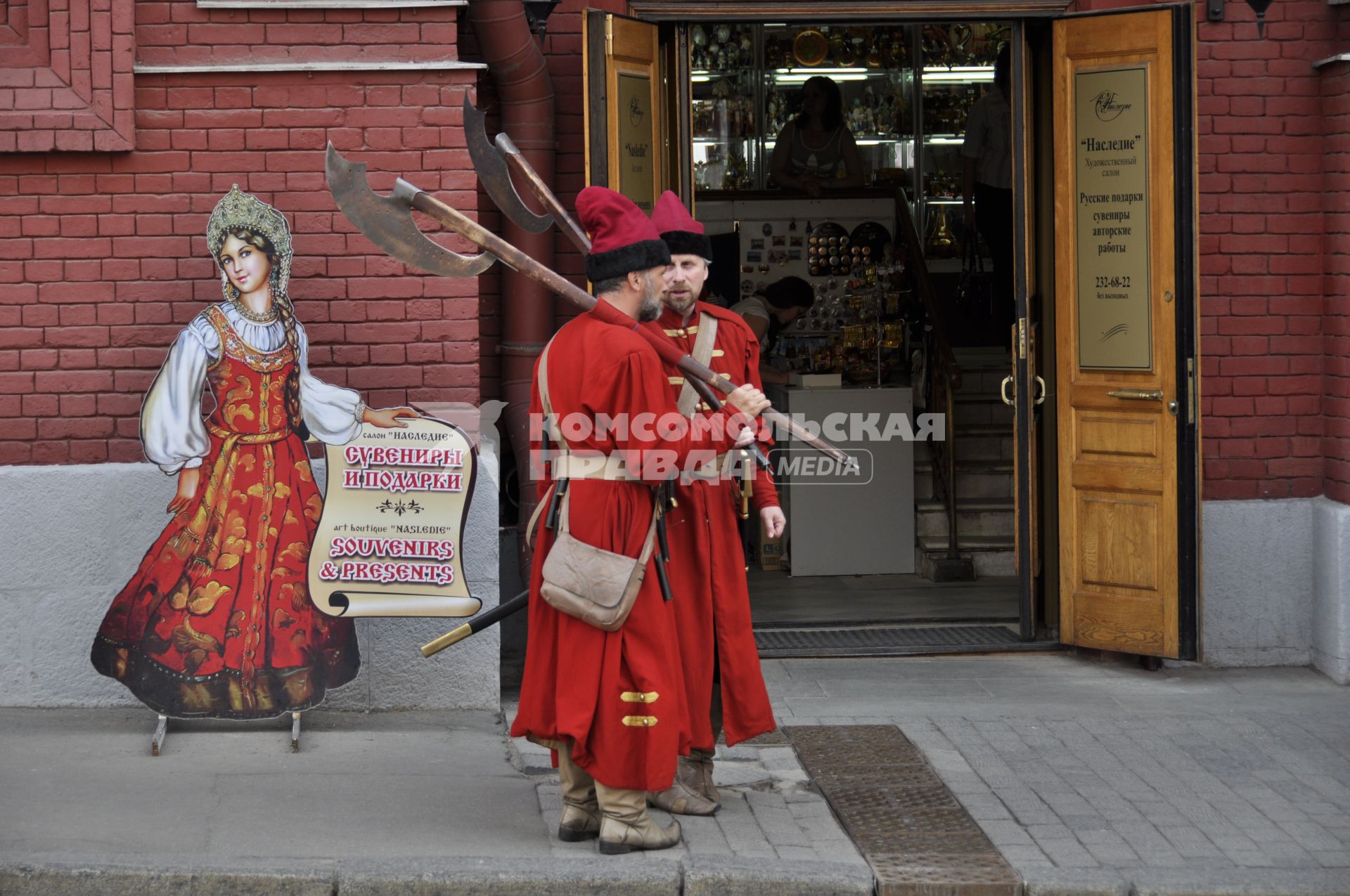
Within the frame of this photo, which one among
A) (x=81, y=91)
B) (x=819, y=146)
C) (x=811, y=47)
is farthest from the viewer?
(x=811, y=47)

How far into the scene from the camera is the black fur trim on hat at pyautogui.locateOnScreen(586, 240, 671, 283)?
197 inches

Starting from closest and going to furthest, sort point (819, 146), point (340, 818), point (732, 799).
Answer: point (340, 818), point (732, 799), point (819, 146)

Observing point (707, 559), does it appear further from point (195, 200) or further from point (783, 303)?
point (783, 303)

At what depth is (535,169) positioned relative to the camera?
741 cm

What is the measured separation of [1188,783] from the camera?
5.89 m

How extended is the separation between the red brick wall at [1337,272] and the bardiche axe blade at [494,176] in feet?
13.0

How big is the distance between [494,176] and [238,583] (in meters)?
1.93

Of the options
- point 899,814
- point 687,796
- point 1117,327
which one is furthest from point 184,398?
point 1117,327

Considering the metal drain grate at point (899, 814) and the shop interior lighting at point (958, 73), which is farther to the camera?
the shop interior lighting at point (958, 73)

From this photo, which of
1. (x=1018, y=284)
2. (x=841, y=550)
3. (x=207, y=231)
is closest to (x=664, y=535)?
(x=207, y=231)

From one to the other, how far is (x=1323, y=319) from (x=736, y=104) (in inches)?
203

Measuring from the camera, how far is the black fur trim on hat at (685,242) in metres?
5.58

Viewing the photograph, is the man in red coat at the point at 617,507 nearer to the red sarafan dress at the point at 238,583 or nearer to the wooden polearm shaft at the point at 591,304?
the wooden polearm shaft at the point at 591,304

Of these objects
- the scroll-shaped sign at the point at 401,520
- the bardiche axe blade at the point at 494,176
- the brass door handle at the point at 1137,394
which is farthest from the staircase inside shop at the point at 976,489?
the bardiche axe blade at the point at 494,176
